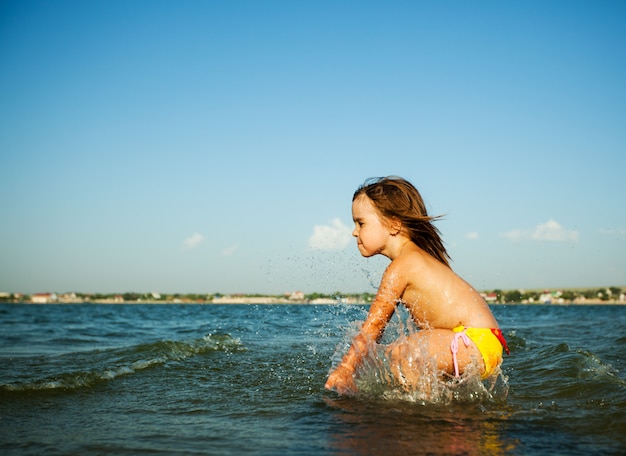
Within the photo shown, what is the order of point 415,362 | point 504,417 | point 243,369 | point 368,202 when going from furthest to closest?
point 243,369 → point 368,202 → point 415,362 → point 504,417

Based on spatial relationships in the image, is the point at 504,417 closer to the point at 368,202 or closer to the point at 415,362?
the point at 415,362

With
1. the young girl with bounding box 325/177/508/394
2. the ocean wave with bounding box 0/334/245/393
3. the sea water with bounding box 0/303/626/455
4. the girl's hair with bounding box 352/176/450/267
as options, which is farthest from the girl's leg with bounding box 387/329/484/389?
the ocean wave with bounding box 0/334/245/393

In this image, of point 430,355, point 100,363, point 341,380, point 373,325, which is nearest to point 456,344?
point 430,355

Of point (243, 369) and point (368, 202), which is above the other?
point (368, 202)

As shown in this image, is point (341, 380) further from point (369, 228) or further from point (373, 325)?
point (369, 228)

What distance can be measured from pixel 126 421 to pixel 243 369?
2629 mm

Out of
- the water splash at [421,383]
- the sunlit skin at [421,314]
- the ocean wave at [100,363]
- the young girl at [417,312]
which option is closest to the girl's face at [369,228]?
the young girl at [417,312]

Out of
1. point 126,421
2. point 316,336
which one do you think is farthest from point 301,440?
point 316,336

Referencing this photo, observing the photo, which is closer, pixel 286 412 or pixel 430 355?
pixel 286 412

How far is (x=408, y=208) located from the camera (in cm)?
384

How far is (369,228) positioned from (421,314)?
721 millimetres

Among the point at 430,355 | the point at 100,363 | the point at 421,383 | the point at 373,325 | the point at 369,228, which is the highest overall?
the point at 369,228

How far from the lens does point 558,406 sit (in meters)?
3.68

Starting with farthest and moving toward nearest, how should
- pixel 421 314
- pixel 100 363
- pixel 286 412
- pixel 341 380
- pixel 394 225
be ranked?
1. pixel 100 363
2. pixel 394 225
3. pixel 421 314
4. pixel 341 380
5. pixel 286 412
